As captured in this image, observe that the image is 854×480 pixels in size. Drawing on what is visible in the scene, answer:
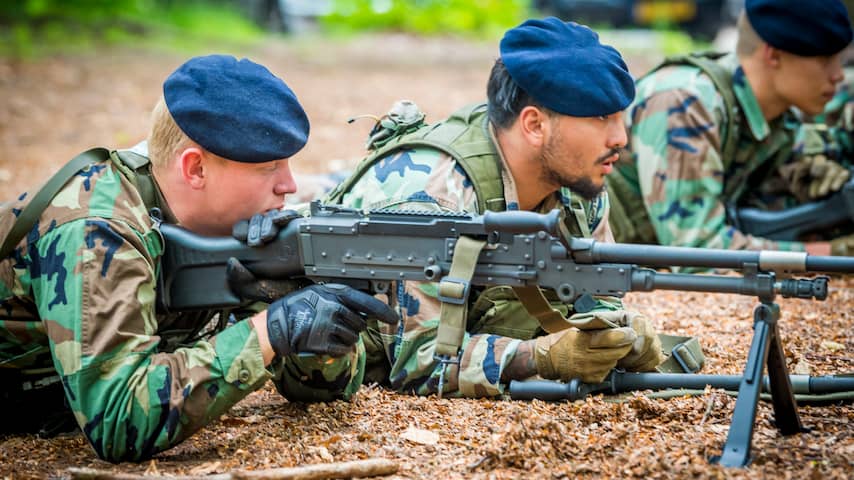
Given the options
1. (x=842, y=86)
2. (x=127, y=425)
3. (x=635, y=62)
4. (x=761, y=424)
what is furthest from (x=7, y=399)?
(x=635, y=62)

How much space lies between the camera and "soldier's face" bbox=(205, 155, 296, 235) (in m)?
3.51

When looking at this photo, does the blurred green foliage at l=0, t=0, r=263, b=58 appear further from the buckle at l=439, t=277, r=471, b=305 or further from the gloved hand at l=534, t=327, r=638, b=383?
the buckle at l=439, t=277, r=471, b=305

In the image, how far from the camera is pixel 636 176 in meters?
6.41

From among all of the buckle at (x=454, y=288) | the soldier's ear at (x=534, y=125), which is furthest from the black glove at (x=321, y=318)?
the soldier's ear at (x=534, y=125)

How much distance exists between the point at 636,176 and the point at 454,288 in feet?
11.0

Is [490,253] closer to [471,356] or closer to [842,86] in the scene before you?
[471,356]

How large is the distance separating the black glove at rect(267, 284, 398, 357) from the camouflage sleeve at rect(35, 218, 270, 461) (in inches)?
4.1

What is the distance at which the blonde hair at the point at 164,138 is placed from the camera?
11.5 ft

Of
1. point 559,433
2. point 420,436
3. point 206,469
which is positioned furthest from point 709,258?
point 206,469

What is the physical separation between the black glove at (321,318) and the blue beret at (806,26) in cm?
389

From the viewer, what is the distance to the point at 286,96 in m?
3.64

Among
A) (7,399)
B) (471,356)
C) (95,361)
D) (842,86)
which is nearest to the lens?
(95,361)

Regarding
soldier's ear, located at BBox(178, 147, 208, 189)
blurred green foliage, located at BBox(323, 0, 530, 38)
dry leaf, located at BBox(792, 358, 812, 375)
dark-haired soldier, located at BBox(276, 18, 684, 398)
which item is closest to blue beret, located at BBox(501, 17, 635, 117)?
dark-haired soldier, located at BBox(276, 18, 684, 398)

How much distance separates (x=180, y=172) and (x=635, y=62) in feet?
32.2
